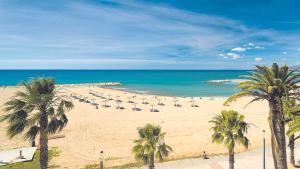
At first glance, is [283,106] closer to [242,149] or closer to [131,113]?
[242,149]

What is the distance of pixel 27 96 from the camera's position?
44.4ft

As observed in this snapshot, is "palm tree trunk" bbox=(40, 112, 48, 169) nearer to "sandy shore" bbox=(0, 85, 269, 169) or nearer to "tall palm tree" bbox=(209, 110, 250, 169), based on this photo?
"sandy shore" bbox=(0, 85, 269, 169)

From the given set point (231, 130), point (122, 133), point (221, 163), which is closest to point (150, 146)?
point (231, 130)

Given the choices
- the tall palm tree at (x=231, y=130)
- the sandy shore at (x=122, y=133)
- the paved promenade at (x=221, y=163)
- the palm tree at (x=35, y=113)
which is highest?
the palm tree at (x=35, y=113)

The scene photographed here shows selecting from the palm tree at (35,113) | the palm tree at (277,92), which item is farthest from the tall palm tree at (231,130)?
the palm tree at (35,113)

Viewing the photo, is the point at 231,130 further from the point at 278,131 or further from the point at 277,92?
the point at 277,92

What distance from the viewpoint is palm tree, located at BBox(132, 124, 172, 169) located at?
605 inches

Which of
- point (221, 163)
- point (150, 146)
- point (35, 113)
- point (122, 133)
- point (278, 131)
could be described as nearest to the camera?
point (278, 131)

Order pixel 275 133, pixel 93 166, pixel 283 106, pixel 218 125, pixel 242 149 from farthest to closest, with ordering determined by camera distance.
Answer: pixel 242 149
pixel 93 166
pixel 218 125
pixel 275 133
pixel 283 106

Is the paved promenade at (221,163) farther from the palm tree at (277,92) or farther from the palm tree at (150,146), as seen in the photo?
the palm tree at (277,92)

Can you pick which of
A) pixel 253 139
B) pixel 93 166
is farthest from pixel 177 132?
pixel 93 166

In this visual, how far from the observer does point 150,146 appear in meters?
15.3

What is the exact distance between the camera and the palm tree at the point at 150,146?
50.5 ft

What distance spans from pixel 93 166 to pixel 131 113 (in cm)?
2558
